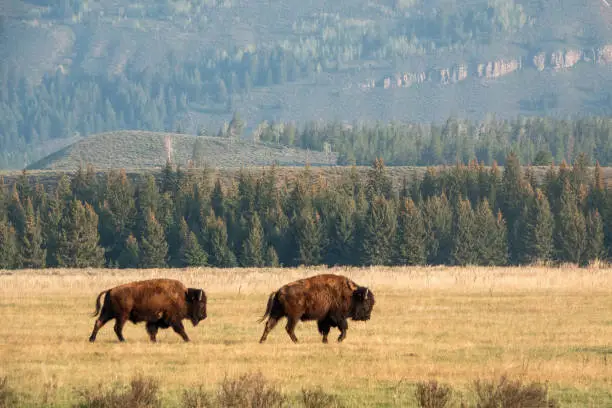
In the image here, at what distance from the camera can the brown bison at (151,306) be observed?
28891 mm

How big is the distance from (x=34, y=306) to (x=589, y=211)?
258 ft

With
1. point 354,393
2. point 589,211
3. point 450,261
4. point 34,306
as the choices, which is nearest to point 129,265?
point 450,261

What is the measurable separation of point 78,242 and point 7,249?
605cm

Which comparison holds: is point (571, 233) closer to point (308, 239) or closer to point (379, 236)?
point (379, 236)

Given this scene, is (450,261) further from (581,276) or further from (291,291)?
(291,291)

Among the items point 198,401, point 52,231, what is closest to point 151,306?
point 198,401

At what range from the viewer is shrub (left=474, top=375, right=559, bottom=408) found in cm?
1853

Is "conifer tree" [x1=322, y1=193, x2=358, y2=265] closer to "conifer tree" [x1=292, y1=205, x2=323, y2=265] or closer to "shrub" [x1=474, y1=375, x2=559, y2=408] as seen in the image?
"conifer tree" [x1=292, y1=205, x2=323, y2=265]

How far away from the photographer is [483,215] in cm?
11225

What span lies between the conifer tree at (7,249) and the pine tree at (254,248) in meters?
19.8

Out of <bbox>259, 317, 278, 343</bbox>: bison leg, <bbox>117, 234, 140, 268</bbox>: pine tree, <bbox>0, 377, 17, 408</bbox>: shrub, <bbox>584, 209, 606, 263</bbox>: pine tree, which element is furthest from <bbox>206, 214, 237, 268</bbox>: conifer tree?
<bbox>0, 377, 17, 408</bbox>: shrub

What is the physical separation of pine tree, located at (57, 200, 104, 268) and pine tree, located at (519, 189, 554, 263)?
36810 mm

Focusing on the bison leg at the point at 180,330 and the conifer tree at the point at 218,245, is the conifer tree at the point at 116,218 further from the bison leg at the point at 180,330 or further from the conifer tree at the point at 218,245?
the bison leg at the point at 180,330

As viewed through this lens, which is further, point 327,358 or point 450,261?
point 450,261
